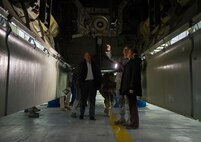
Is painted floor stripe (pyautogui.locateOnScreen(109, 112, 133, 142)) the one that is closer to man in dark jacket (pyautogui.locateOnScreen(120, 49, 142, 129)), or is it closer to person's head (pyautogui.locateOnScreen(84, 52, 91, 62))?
man in dark jacket (pyautogui.locateOnScreen(120, 49, 142, 129))

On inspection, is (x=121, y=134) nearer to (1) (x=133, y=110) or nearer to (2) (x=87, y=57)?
(1) (x=133, y=110)

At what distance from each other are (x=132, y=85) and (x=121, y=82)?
48cm

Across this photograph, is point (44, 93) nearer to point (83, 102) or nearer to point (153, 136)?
point (153, 136)

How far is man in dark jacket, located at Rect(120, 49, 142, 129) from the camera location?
5.19 meters

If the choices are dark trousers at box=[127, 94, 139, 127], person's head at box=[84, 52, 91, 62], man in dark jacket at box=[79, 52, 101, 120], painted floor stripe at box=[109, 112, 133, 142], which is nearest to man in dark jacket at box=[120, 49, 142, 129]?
dark trousers at box=[127, 94, 139, 127]

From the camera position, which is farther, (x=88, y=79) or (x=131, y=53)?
(x=88, y=79)

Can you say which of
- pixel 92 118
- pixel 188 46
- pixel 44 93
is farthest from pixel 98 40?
pixel 188 46

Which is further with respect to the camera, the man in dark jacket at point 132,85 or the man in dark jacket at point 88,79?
the man in dark jacket at point 88,79

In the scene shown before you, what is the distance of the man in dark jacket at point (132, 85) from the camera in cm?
519

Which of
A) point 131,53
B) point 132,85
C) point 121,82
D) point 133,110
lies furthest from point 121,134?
point 131,53

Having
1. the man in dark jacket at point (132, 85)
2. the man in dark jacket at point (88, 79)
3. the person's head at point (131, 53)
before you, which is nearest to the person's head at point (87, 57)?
the man in dark jacket at point (88, 79)

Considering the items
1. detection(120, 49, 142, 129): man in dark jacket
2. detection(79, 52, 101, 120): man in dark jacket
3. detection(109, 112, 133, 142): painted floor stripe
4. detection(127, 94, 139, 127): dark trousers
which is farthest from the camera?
detection(79, 52, 101, 120): man in dark jacket

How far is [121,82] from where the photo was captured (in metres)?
5.60

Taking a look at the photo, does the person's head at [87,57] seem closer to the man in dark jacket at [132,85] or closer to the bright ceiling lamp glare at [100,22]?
the bright ceiling lamp glare at [100,22]
